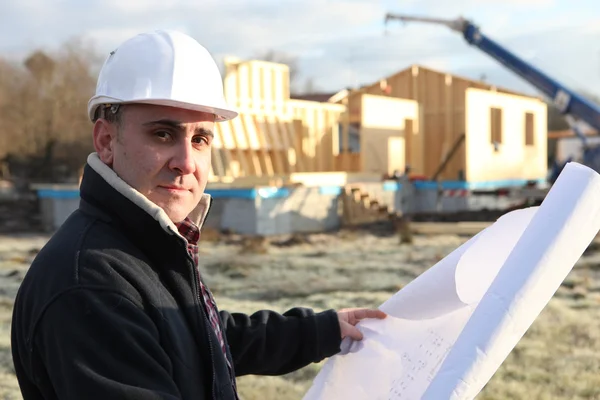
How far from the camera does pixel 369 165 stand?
812 inches

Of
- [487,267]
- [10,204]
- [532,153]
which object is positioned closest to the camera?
[487,267]

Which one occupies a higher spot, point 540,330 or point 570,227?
point 570,227

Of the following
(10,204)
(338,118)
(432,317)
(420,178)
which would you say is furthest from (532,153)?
(432,317)

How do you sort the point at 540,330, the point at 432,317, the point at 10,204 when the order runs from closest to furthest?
1. the point at 432,317
2. the point at 540,330
3. the point at 10,204

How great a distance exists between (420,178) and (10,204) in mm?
10869

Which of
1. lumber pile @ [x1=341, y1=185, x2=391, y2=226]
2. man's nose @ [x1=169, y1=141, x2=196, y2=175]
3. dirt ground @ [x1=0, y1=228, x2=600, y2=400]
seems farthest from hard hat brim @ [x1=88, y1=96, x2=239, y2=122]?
lumber pile @ [x1=341, y1=185, x2=391, y2=226]

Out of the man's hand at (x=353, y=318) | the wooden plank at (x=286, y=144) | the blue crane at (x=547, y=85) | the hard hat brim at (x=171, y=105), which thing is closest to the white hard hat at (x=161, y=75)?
the hard hat brim at (x=171, y=105)

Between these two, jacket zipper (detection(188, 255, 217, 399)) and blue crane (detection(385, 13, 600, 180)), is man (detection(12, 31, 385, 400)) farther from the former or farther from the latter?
blue crane (detection(385, 13, 600, 180))

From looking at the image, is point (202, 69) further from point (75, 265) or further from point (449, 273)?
point (449, 273)

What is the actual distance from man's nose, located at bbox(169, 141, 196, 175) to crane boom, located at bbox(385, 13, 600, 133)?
18.3 m

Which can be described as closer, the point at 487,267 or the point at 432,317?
the point at 487,267

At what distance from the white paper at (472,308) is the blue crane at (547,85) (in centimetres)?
1743

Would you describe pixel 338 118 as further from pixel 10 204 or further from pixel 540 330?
pixel 540 330

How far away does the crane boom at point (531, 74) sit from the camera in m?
19.1
